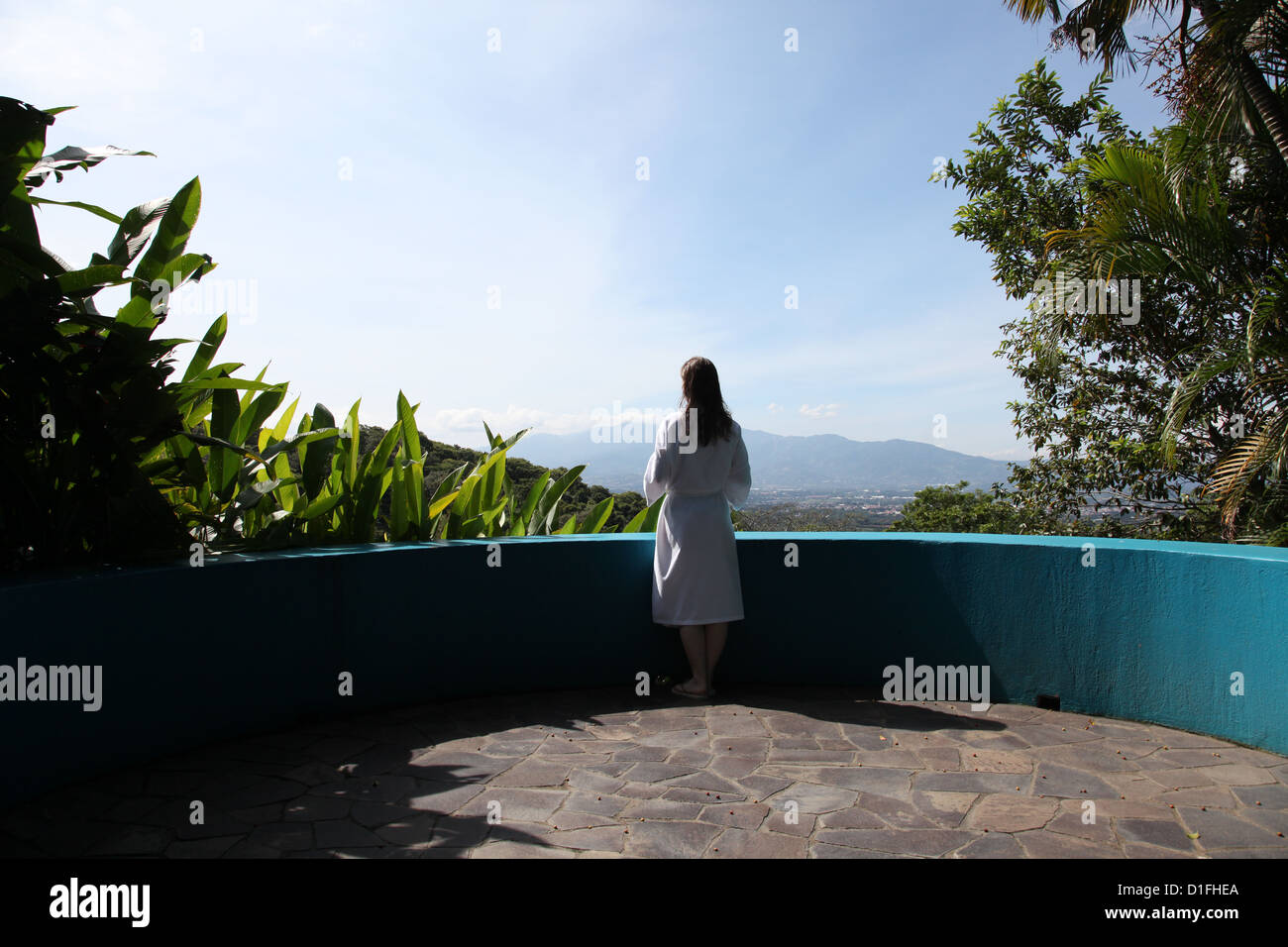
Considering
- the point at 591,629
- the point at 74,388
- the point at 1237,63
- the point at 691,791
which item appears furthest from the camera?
the point at 1237,63

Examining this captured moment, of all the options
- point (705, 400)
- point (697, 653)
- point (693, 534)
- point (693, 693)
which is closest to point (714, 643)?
point (697, 653)

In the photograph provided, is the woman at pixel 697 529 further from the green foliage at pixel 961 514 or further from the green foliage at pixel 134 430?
the green foliage at pixel 961 514

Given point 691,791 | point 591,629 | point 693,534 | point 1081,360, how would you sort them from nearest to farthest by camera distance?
1. point 691,791
2. point 693,534
3. point 591,629
4. point 1081,360

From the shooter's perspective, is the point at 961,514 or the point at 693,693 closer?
the point at 693,693

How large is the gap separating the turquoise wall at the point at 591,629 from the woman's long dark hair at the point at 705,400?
68cm

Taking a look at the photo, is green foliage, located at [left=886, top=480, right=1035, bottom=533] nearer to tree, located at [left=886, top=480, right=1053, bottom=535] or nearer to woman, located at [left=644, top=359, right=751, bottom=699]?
tree, located at [left=886, top=480, right=1053, bottom=535]

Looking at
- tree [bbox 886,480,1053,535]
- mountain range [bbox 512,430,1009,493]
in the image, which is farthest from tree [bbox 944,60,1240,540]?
mountain range [bbox 512,430,1009,493]

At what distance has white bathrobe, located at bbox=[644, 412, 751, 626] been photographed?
14.3 feet

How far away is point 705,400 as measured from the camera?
4.47 m

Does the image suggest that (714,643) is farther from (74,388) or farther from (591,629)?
(74,388)

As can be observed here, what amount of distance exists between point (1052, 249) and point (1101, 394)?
1.82 metres

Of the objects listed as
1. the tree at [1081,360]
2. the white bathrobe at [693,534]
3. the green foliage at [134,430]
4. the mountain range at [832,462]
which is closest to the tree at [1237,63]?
the tree at [1081,360]

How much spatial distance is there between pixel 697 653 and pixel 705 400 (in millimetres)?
1396

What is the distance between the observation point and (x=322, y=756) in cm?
354
